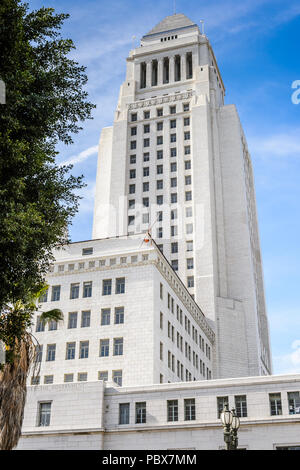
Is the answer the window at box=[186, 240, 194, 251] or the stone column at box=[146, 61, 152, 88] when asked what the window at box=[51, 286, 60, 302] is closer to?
the window at box=[186, 240, 194, 251]

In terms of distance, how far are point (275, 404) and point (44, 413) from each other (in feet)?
56.5

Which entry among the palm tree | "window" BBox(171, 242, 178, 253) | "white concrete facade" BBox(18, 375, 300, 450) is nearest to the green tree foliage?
the palm tree

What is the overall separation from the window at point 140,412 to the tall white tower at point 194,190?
99.2 feet

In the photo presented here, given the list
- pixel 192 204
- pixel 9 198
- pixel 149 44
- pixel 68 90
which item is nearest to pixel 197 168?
pixel 192 204

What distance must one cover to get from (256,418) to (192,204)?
48.6 meters

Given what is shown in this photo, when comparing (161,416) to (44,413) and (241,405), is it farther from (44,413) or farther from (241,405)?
(44,413)

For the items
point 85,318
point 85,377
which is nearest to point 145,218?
point 85,318

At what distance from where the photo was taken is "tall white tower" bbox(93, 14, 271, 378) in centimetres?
7662

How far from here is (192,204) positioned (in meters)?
82.8

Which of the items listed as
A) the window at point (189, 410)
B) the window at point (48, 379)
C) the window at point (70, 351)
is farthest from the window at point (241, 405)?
the window at point (48, 379)

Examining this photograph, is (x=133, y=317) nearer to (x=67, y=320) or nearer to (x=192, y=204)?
(x=67, y=320)

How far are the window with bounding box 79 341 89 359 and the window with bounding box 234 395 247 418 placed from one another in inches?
A: 613

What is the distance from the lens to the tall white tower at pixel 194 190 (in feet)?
251
